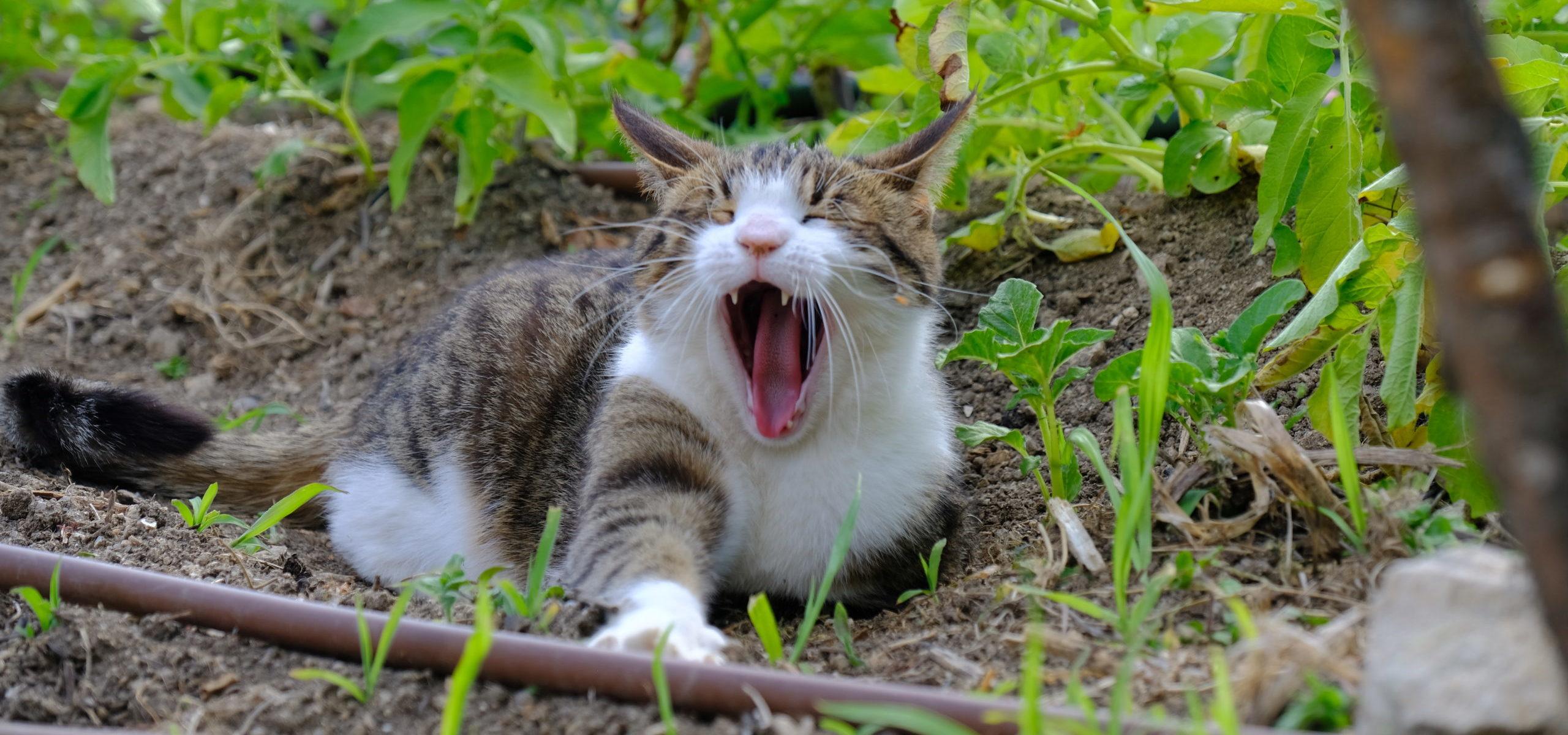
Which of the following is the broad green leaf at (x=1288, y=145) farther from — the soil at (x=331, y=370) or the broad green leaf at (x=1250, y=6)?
the soil at (x=331, y=370)

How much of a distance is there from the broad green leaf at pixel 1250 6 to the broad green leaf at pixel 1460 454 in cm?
91

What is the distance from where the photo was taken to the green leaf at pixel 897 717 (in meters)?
1.28

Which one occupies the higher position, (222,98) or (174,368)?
(222,98)

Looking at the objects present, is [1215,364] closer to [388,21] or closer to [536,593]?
[536,593]

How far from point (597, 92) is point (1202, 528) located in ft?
9.03

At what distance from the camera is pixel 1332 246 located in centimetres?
224

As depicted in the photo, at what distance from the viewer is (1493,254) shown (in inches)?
37.3

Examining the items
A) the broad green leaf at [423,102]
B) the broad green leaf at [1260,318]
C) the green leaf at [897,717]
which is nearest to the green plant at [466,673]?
the green leaf at [897,717]

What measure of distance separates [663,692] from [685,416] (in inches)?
38.0

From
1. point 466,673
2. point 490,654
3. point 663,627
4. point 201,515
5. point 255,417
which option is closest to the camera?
point 466,673

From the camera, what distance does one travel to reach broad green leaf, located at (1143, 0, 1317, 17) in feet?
7.68

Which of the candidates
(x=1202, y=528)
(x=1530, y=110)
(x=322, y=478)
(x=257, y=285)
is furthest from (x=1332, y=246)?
(x=257, y=285)

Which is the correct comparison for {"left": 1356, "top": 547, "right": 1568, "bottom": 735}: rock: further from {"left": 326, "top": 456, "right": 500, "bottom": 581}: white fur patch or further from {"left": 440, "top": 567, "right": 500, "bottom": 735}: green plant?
{"left": 326, "top": 456, "right": 500, "bottom": 581}: white fur patch

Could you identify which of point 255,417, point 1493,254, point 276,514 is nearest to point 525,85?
point 255,417
